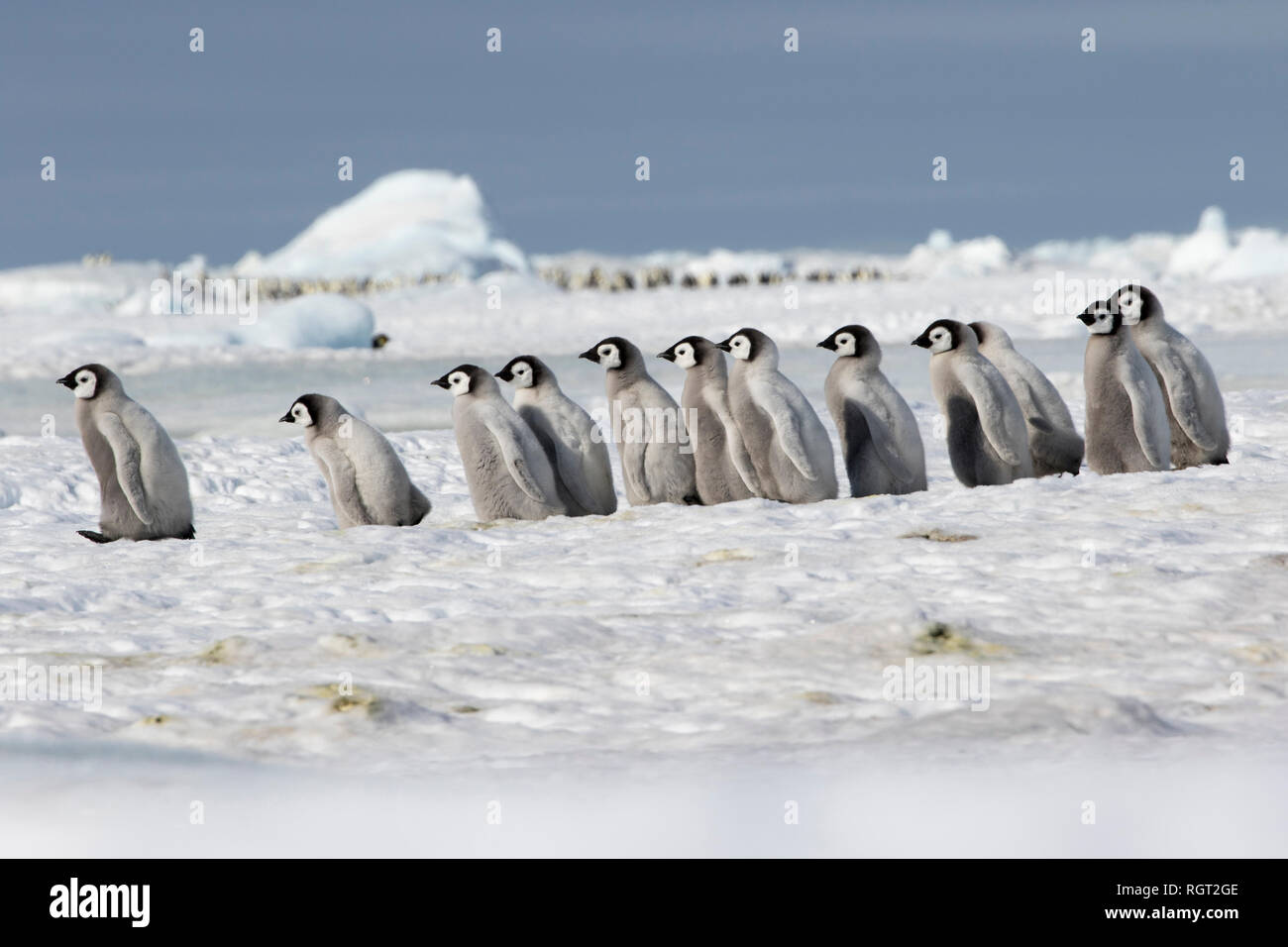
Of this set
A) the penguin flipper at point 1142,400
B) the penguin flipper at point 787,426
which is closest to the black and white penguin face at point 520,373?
the penguin flipper at point 787,426

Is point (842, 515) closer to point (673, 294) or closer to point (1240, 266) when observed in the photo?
point (673, 294)

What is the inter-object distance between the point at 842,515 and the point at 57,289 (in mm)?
51576

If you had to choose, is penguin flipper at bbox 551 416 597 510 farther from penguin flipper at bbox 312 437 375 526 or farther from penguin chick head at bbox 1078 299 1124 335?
penguin chick head at bbox 1078 299 1124 335

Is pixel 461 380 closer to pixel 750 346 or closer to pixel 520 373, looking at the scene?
pixel 520 373

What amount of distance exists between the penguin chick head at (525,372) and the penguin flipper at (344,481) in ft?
2.45

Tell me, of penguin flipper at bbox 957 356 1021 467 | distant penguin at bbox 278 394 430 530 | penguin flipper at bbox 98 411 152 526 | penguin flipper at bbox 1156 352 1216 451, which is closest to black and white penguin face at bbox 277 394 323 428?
distant penguin at bbox 278 394 430 530

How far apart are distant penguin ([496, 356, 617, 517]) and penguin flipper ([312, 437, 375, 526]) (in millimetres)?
749

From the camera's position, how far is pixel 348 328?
23.2m

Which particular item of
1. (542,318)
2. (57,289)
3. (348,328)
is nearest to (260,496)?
(348,328)

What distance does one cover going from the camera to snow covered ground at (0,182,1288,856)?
2750 millimetres

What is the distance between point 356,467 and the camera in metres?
6.40

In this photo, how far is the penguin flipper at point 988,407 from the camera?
21.2ft

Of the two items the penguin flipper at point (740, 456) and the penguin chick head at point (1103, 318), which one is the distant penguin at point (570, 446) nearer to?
the penguin flipper at point (740, 456)
